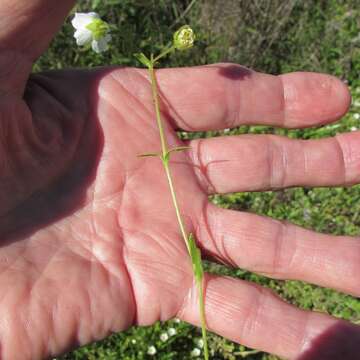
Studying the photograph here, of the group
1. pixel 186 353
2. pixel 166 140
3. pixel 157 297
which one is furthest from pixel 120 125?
pixel 186 353

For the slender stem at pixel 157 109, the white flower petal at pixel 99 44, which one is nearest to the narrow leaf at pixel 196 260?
the slender stem at pixel 157 109

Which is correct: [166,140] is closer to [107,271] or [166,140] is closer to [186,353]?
[107,271]

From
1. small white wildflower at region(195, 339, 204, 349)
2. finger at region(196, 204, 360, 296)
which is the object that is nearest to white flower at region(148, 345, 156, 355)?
small white wildflower at region(195, 339, 204, 349)

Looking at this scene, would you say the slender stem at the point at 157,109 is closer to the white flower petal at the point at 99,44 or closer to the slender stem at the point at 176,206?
the slender stem at the point at 176,206

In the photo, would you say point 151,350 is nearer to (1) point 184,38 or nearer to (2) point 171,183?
(2) point 171,183

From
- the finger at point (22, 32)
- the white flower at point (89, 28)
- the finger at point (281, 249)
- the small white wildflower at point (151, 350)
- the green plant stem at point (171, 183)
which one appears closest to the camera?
the finger at point (22, 32)

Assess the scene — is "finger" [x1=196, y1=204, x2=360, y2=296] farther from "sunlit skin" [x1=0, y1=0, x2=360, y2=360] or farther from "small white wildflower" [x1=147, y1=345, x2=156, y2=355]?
"small white wildflower" [x1=147, y1=345, x2=156, y2=355]
